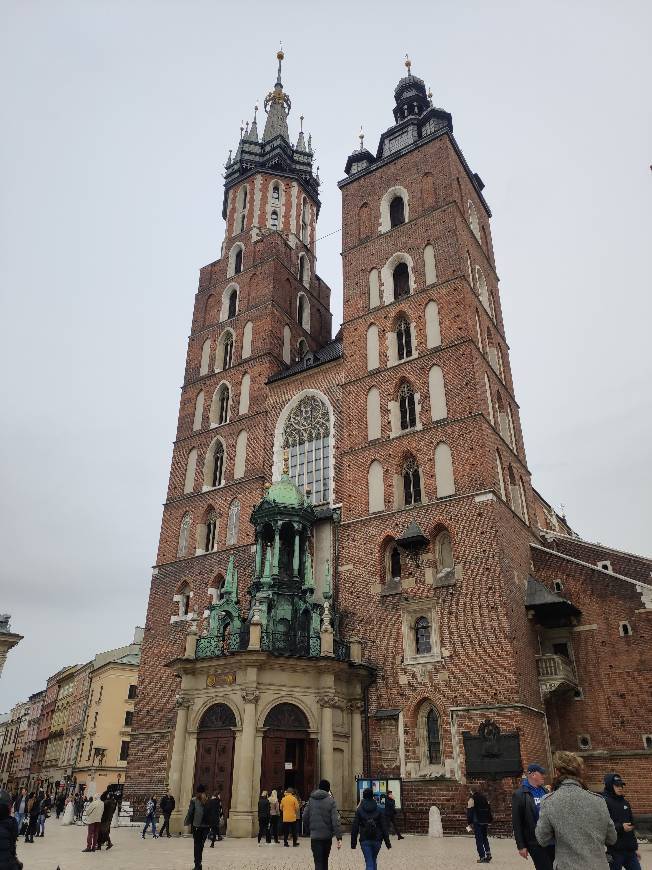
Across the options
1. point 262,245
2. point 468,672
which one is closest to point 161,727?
point 468,672

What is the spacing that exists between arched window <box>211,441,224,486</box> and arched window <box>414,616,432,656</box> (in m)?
12.5

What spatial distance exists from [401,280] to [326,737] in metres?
19.8

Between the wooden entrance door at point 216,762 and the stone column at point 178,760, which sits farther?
the stone column at point 178,760

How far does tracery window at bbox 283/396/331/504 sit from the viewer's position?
91.6ft

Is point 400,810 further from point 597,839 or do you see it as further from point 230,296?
point 230,296

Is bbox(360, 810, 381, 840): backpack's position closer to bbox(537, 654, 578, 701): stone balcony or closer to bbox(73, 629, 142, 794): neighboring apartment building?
bbox(537, 654, 578, 701): stone balcony

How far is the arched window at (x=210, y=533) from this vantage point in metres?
29.3

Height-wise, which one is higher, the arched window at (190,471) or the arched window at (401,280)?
the arched window at (401,280)

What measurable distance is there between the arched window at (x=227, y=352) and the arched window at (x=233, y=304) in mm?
1405

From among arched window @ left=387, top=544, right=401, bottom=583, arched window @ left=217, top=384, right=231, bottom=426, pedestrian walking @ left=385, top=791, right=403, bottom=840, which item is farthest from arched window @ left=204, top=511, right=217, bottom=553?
pedestrian walking @ left=385, top=791, right=403, bottom=840

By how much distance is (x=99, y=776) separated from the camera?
50.9 metres

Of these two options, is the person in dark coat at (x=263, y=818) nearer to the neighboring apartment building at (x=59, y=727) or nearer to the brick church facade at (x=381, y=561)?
the brick church facade at (x=381, y=561)

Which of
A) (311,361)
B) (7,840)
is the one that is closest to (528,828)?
(7,840)

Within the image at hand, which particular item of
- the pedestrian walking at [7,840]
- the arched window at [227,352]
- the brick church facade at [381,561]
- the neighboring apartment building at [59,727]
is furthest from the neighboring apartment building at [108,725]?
the pedestrian walking at [7,840]
